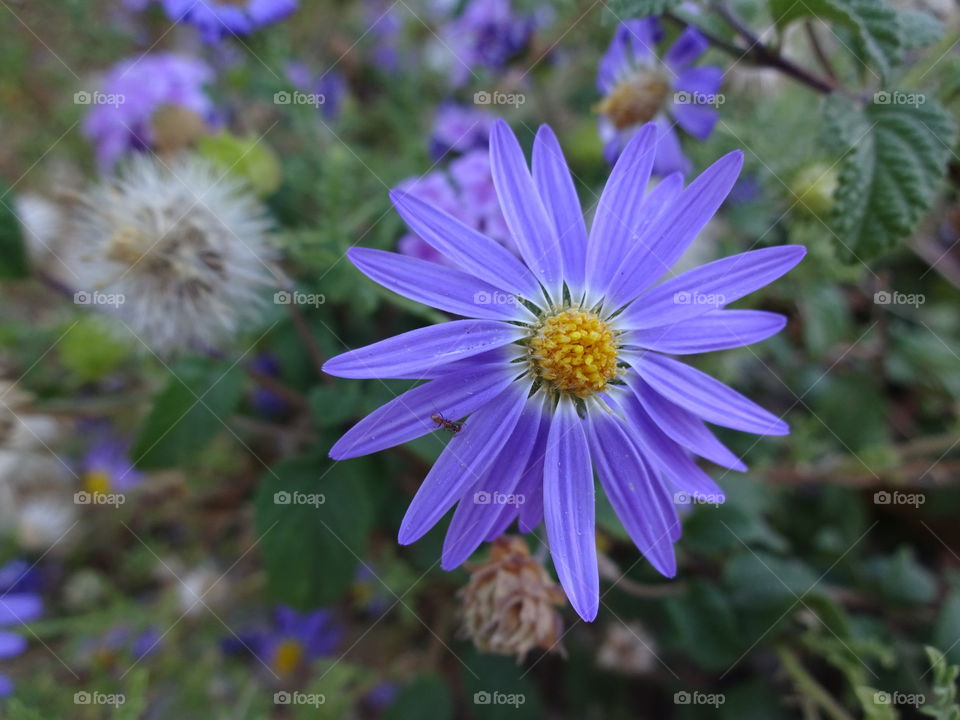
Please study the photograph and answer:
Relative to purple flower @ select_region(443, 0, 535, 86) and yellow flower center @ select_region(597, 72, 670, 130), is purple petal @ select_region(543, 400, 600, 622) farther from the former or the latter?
purple flower @ select_region(443, 0, 535, 86)

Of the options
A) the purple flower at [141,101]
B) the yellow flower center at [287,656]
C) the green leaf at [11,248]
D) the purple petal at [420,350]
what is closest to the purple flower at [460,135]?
the purple flower at [141,101]

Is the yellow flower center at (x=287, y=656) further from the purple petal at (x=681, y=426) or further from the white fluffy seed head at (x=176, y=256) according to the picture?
the purple petal at (x=681, y=426)

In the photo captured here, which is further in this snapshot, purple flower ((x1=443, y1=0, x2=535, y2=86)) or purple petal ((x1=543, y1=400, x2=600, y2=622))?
purple flower ((x1=443, y1=0, x2=535, y2=86))

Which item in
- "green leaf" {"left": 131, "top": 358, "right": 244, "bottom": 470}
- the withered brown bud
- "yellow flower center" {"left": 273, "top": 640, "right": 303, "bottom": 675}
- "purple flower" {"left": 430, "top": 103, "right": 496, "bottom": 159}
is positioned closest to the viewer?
the withered brown bud

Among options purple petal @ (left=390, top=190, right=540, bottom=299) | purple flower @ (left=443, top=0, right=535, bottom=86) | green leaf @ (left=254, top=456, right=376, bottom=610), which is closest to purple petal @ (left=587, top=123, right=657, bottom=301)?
purple petal @ (left=390, top=190, right=540, bottom=299)

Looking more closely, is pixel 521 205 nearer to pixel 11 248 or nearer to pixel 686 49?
pixel 686 49

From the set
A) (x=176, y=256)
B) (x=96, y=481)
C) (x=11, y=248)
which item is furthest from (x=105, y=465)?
(x=176, y=256)

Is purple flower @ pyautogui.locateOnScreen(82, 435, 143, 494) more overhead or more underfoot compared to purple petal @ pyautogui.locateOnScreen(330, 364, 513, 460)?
more overhead
